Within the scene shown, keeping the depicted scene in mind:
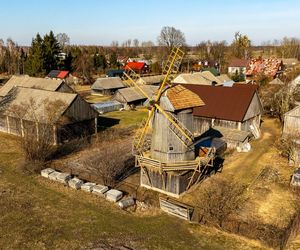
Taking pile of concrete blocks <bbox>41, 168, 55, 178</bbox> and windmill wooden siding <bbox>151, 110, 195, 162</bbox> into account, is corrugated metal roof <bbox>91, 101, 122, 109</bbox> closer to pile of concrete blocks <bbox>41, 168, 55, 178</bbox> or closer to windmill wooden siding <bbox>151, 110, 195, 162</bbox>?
pile of concrete blocks <bbox>41, 168, 55, 178</bbox>

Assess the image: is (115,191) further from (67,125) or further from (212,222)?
(67,125)

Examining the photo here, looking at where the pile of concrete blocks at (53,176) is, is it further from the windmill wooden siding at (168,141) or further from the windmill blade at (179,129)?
the windmill blade at (179,129)

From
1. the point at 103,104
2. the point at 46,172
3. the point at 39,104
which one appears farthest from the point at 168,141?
the point at 103,104

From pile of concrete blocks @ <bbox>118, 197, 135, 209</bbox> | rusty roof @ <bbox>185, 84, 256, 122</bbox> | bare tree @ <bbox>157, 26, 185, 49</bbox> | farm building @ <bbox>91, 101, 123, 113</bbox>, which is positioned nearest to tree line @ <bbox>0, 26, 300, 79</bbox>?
bare tree @ <bbox>157, 26, 185, 49</bbox>

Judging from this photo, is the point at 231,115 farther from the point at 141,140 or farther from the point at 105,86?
the point at 105,86

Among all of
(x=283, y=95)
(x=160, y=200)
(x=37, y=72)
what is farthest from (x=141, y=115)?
(x=37, y=72)

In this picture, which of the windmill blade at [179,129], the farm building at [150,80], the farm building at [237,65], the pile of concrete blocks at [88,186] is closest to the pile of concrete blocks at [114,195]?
the pile of concrete blocks at [88,186]
